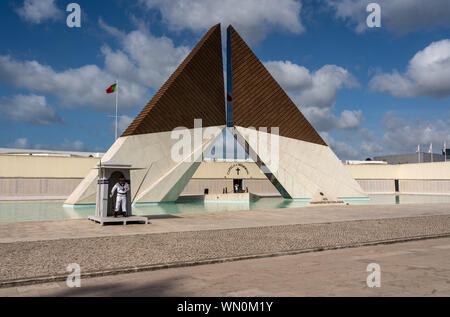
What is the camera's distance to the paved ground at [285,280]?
180 inches

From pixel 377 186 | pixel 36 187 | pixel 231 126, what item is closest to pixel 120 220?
pixel 231 126

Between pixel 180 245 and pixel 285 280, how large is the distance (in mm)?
3166

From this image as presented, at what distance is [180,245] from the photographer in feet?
25.6

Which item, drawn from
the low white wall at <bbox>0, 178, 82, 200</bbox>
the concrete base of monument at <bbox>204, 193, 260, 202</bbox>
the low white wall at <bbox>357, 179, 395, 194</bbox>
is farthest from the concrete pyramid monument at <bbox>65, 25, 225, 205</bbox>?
the low white wall at <bbox>357, 179, 395, 194</bbox>

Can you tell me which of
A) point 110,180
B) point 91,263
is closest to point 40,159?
Answer: point 110,180

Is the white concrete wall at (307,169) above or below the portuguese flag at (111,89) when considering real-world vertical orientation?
below

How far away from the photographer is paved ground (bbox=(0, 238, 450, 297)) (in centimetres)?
456

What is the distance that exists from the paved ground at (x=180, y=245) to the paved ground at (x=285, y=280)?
0.51 m

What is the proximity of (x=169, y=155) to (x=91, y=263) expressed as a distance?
15.0m

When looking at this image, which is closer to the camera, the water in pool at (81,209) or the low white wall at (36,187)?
the water in pool at (81,209)

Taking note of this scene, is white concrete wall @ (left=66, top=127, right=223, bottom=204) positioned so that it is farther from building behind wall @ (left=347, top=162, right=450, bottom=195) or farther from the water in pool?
building behind wall @ (left=347, top=162, right=450, bottom=195)

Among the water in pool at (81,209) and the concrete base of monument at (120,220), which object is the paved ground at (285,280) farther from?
the water in pool at (81,209)

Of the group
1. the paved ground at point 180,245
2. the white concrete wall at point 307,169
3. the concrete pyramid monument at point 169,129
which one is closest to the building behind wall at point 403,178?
the white concrete wall at point 307,169
